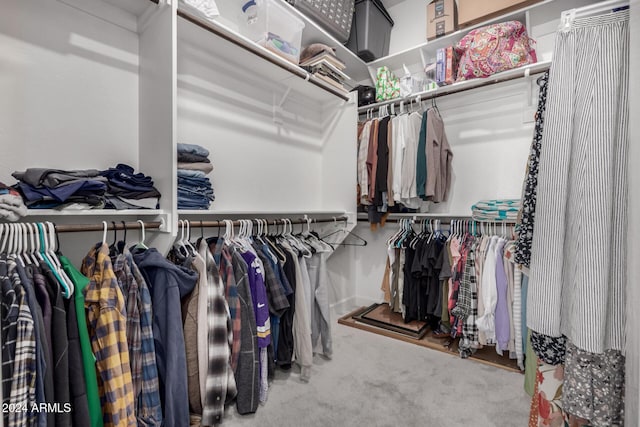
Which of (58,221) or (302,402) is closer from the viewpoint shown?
(58,221)

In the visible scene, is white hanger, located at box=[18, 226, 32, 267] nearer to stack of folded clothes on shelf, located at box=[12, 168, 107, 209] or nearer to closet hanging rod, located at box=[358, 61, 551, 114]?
stack of folded clothes on shelf, located at box=[12, 168, 107, 209]

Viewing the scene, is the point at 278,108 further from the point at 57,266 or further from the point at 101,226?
the point at 57,266

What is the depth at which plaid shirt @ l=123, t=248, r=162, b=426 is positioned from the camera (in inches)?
49.3

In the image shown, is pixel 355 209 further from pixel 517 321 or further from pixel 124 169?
pixel 124 169

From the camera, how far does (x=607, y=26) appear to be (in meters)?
0.81

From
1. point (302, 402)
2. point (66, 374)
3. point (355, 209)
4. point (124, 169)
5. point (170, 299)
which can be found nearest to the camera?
point (66, 374)

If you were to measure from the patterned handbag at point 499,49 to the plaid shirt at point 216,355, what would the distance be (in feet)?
7.28

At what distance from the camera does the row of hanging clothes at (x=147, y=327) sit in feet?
3.24

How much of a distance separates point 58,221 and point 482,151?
279 cm

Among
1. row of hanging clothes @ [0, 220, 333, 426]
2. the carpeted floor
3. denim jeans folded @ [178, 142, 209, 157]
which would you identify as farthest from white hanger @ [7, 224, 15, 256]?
the carpeted floor

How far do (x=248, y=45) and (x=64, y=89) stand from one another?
0.93 m

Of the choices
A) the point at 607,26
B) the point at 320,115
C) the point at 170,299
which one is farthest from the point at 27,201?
the point at 320,115

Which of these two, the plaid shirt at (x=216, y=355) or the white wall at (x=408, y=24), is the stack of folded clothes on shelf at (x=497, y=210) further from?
the plaid shirt at (x=216, y=355)

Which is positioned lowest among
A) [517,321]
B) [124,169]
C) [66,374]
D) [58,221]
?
[517,321]
